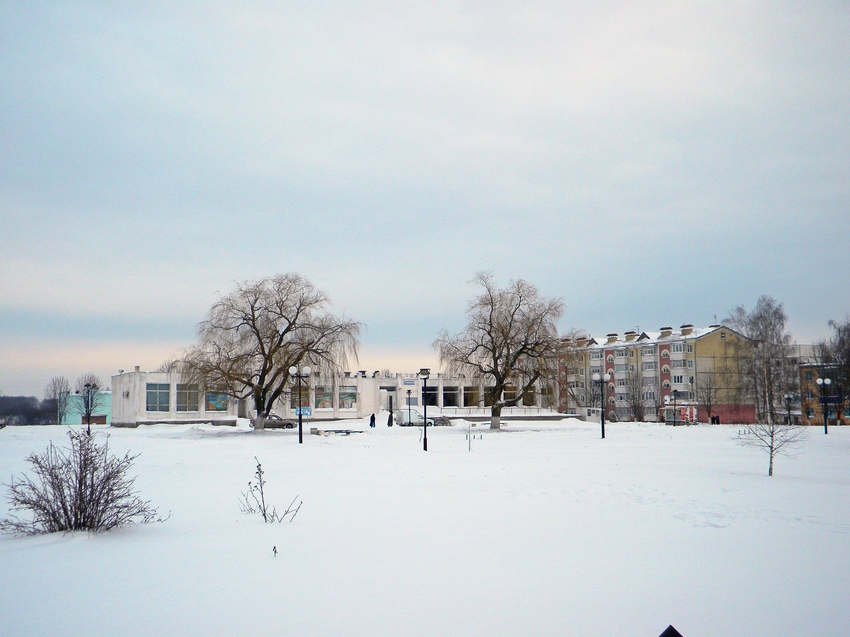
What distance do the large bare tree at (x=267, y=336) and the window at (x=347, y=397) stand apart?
30296mm

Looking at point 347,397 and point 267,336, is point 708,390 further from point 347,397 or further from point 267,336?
point 267,336

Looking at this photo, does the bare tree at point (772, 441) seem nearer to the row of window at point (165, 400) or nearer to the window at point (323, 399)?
the window at point (323, 399)

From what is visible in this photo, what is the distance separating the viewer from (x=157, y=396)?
61.0 meters

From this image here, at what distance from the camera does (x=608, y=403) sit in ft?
308

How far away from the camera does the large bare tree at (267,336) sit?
38.3 m

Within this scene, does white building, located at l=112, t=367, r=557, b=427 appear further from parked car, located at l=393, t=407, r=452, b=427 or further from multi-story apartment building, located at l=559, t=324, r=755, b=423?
→ multi-story apartment building, located at l=559, t=324, r=755, b=423

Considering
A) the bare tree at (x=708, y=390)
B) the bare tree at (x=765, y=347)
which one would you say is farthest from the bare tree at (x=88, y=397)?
the bare tree at (x=708, y=390)

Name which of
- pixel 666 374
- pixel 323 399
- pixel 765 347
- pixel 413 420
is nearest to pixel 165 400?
pixel 323 399

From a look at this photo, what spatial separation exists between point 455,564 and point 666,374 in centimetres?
8849

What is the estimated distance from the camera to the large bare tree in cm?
3834

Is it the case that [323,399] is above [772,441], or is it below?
below

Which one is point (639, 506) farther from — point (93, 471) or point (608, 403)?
point (608, 403)

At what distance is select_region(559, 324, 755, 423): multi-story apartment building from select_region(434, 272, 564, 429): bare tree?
115 feet

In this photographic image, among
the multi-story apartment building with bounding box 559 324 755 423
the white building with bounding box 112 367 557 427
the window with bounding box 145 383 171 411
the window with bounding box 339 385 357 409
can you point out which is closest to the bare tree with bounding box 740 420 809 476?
the white building with bounding box 112 367 557 427
